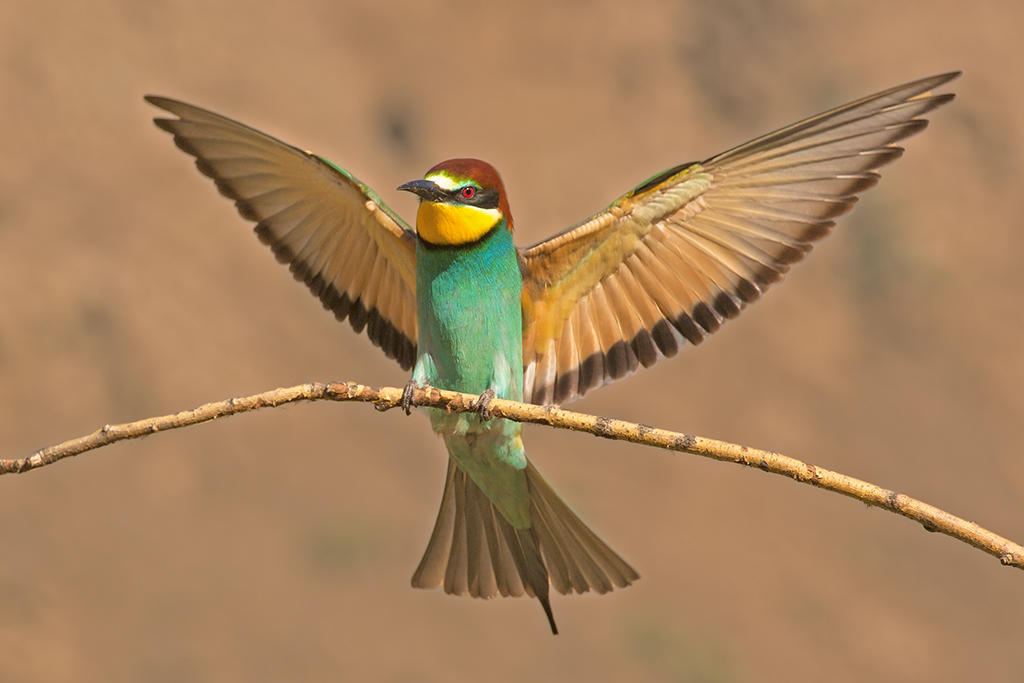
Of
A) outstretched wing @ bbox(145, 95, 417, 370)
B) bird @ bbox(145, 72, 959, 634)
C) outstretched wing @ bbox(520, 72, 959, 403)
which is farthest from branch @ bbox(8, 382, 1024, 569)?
outstretched wing @ bbox(145, 95, 417, 370)

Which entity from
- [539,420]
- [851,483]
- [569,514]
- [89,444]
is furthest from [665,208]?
[89,444]

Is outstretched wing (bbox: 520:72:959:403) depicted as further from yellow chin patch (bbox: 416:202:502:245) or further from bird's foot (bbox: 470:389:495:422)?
bird's foot (bbox: 470:389:495:422)

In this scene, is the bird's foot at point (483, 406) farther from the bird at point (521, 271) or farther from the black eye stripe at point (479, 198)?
the black eye stripe at point (479, 198)

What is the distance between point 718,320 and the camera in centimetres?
189

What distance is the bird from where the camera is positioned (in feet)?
5.98

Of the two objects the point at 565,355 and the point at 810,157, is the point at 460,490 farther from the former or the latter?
the point at 810,157

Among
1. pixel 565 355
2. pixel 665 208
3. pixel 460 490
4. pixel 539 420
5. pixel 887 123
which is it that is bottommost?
pixel 460 490

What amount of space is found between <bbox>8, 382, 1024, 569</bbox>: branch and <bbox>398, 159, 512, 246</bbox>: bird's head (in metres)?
0.59

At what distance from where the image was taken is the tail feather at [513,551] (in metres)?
1.95

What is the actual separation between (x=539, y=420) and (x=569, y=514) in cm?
69

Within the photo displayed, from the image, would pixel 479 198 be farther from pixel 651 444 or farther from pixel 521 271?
pixel 651 444

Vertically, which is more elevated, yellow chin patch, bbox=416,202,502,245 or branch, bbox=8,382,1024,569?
yellow chin patch, bbox=416,202,502,245

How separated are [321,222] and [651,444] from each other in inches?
43.0

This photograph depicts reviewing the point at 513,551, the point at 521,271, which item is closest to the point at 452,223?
the point at 521,271
